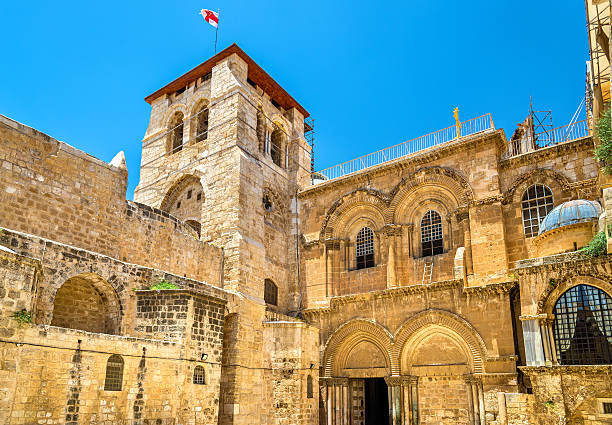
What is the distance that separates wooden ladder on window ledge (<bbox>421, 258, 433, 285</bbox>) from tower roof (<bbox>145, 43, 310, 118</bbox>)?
419 inches

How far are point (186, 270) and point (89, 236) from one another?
3.57 m

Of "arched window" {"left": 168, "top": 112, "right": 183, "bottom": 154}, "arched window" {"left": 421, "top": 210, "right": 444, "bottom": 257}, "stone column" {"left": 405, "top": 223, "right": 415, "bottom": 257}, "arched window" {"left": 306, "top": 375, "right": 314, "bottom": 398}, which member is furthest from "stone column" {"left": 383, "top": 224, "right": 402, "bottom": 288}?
"arched window" {"left": 168, "top": 112, "right": 183, "bottom": 154}

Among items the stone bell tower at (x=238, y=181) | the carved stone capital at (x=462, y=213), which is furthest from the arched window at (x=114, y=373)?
the carved stone capital at (x=462, y=213)

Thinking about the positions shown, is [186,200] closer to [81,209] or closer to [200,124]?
[200,124]

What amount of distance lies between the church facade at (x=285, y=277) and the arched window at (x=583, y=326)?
0.15ft

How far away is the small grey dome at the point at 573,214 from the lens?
14.3m

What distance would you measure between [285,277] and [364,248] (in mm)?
3501

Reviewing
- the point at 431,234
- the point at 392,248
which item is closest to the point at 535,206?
the point at 431,234

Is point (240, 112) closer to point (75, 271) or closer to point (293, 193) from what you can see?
point (293, 193)

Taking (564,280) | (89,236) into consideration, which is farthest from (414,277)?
(89,236)

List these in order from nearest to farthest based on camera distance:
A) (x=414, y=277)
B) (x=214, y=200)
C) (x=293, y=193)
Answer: (x=414, y=277) → (x=214, y=200) → (x=293, y=193)

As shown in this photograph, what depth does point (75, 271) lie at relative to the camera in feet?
41.1

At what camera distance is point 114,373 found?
11453 mm

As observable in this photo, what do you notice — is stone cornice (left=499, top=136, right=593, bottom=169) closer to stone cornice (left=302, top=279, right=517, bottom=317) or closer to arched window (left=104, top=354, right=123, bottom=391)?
stone cornice (left=302, top=279, right=517, bottom=317)
